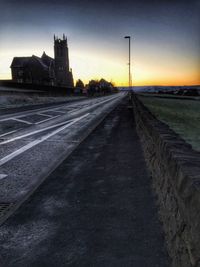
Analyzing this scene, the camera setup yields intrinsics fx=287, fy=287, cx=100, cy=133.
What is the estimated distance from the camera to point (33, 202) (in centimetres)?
524

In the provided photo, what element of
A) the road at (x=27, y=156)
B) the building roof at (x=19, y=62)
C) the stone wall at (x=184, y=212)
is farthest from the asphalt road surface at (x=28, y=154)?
the building roof at (x=19, y=62)

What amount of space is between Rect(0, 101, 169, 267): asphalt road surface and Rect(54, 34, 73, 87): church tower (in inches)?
4922

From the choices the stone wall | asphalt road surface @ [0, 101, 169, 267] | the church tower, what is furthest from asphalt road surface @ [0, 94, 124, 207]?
the church tower

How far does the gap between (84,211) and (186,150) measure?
202 centimetres

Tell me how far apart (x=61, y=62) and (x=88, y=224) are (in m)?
134

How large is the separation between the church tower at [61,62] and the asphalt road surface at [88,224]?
12501 centimetres

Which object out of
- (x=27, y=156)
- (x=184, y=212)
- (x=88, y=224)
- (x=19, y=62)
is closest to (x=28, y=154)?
(x=27, y=156)

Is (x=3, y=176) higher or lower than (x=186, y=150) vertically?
lower

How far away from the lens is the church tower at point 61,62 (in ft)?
427

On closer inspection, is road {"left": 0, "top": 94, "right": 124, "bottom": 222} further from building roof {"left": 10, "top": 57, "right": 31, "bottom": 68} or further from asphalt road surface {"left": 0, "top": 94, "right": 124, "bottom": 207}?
building roof {"left": 10, "top": 57, "right": 31, "bottom": 68}

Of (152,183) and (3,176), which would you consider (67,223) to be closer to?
(152,183)

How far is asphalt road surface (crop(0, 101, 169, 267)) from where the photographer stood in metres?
3.50

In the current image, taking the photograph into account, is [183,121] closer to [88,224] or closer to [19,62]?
[88,224]

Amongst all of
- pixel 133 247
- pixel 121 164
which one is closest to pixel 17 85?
pixel 121 164
